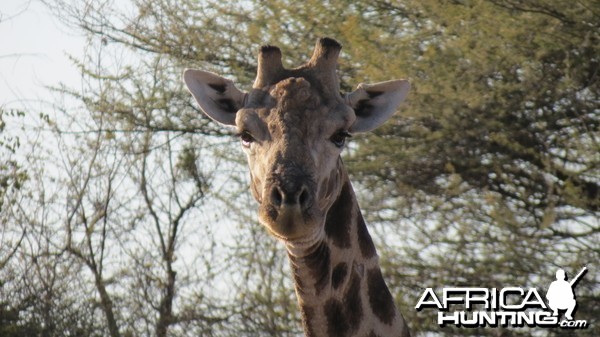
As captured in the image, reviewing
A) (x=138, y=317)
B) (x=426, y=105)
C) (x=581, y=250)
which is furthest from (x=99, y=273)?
(x=581, y=250)

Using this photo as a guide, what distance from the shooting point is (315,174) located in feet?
21.4

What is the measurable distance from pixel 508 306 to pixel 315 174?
7031mm

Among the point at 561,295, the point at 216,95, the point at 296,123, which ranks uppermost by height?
the point at 561,295

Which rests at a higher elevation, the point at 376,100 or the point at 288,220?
the point at 376,100

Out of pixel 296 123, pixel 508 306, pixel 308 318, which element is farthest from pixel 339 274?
pixel 508 306

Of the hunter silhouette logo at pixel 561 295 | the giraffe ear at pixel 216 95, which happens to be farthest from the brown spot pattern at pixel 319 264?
the hunter silhouette logo at pixel 561 295

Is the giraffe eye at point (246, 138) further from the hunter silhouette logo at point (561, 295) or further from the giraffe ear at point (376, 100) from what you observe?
the hunter silhouette logo at point (561, 295)

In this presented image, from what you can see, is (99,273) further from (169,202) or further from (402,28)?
(402,28)

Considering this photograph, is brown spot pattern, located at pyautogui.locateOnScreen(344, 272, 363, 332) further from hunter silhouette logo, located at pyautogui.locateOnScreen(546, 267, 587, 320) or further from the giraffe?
hunter silhouette logo, located at pyautogui.locateOnScreen(546, 267, 587, 320)

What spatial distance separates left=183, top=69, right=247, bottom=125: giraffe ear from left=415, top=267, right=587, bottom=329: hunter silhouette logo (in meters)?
5.84

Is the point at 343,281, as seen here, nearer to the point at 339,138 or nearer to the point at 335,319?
the point at 335,319

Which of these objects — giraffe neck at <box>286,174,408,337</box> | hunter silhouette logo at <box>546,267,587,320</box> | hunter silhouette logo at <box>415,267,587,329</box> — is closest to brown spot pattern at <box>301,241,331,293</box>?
giraffe neck at <box>286,174,408,337</box>

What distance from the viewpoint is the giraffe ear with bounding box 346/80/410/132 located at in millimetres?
7270

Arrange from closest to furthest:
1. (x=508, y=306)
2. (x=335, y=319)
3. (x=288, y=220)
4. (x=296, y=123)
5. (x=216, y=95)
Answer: (x=288, y=220)
(x=296, y=123)
(x=335, y=319)
(x=216, y=95)
(x=508, y=306)
